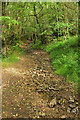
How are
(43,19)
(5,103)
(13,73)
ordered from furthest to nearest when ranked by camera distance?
(43,19) < (13,73) < (5,103)

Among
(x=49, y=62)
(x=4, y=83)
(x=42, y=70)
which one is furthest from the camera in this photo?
(x=49, y=62)

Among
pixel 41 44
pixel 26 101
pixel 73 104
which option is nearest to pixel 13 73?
pixel 26 101

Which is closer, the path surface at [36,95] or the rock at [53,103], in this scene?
the path surface at [36,95]

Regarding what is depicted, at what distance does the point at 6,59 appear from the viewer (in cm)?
1075

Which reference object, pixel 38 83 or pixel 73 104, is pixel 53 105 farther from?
pixel 38 83

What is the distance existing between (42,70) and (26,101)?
4177 mm

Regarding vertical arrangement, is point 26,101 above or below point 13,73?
below

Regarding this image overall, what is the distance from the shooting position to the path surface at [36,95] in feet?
18.4

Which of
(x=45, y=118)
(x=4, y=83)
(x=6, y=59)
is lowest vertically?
(x=45, y=118)

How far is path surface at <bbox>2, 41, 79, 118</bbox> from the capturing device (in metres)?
5.61

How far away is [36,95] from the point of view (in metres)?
6.90

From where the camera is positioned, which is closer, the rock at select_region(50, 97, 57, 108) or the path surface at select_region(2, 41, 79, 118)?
the path surface at select_region(2, 41, 79, 118)

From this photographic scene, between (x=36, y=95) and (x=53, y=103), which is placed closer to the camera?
(x=53, y=103)

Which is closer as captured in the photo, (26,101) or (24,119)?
(24,119)
